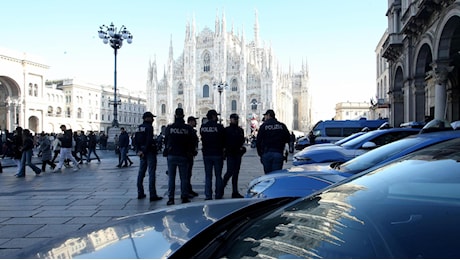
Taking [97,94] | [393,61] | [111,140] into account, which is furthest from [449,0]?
[97,94]

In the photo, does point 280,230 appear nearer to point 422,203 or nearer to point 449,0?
point 422,203

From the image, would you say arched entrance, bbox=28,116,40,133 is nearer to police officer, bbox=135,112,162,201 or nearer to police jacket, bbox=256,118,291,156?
police officer, bbox=135,112,162,201

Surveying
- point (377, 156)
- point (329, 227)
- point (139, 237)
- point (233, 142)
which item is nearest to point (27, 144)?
point (233, 142)

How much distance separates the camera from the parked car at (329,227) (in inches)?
51.0

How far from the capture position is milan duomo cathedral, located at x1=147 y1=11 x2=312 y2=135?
65.4 m

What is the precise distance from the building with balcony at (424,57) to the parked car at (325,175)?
947 centimetres

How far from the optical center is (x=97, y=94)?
278 ft

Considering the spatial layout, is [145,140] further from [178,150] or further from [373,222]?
[373,222]

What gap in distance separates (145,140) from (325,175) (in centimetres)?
438

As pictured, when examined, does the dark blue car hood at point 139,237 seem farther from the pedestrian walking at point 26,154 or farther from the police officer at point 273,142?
the pedestrian walking at point 26,154

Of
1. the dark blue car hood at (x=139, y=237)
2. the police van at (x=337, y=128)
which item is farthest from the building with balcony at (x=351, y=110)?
the dark blue car hood at (x=139, y=237)

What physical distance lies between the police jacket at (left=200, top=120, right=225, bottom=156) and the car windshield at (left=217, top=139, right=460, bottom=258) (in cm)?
497

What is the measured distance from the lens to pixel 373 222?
1.43 meters

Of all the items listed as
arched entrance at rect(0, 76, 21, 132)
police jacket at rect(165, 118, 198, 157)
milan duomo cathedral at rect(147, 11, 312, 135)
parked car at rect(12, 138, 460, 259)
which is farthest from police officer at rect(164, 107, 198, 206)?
milan duomo cathedral at rect(147, 11, 312, 135)
